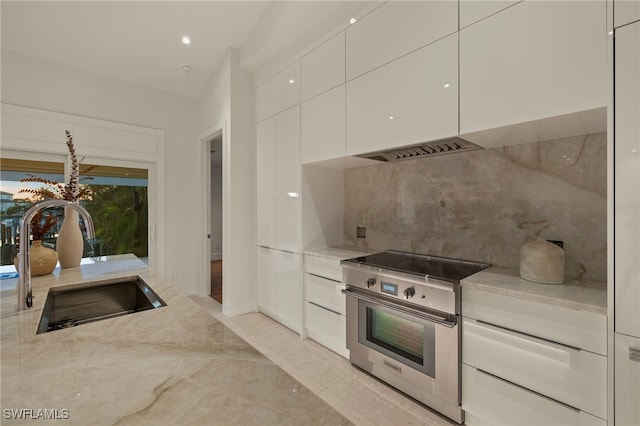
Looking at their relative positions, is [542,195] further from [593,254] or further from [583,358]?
[583,358]

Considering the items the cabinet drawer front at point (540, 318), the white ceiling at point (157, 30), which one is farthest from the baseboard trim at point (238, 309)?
the white ceiling at point (157, 30)

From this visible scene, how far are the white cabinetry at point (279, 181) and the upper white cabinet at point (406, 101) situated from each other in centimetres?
73

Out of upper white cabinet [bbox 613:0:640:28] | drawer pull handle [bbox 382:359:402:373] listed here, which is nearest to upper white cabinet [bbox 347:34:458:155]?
upper white cabinet [bbox 613:0:640:28]

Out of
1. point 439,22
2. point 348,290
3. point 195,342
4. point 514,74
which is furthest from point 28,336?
point 439,22

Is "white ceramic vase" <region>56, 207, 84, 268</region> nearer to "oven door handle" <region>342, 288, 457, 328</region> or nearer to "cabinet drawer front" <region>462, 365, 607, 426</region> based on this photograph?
"oven door handle" <region>342, 288, 457, 328</region>

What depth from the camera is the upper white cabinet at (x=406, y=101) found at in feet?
5.47

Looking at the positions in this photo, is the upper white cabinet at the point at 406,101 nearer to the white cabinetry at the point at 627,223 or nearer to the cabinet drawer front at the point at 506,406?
the white cabinetry at the point at 627,223

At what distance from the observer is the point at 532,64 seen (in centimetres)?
138

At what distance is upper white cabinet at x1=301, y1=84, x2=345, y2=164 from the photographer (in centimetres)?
234

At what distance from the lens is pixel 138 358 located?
2.22 ft

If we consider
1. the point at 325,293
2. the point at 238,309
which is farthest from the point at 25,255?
the point at 238,309

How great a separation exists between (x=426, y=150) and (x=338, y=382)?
181 cm

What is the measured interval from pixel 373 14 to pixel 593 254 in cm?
210

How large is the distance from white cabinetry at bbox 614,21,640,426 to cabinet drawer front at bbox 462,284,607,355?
0.08 m
